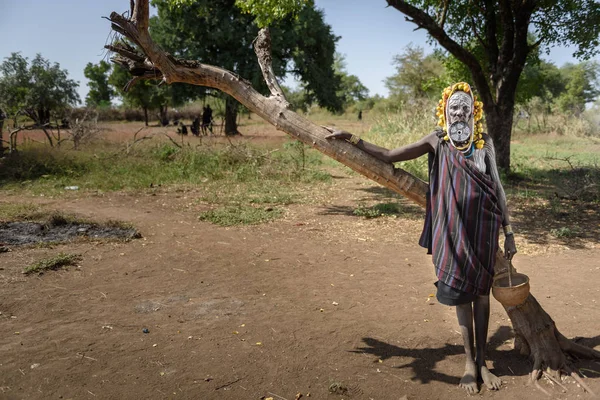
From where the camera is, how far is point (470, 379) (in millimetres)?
2904

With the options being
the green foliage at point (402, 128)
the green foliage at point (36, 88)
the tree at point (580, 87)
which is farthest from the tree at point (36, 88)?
the tree at point (580, 87)

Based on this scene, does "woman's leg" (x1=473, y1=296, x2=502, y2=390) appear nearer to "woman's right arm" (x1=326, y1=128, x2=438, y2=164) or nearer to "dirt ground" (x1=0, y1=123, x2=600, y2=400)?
"dirt ground" (x1=0, y1=123, x2=600, y2=400)

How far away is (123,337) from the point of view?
3.47 metres

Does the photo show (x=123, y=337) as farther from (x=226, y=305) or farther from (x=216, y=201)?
(x=216, y=201)

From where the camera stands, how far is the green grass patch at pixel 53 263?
4.68 m

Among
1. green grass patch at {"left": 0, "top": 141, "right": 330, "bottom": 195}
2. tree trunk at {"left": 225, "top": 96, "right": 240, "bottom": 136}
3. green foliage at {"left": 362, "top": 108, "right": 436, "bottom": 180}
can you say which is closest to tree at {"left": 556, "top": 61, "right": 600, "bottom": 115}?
green foliage at {"left": 362, "top": 108, "right": 436, "bottom": 180}

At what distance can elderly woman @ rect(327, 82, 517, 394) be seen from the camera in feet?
8.91

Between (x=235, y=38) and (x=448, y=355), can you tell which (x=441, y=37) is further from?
(x=235, y=38)

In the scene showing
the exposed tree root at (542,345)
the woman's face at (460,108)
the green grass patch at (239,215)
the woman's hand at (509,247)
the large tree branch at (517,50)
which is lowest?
the exposed tree root at (542,345)

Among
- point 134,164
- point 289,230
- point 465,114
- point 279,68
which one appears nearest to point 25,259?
point 289,230

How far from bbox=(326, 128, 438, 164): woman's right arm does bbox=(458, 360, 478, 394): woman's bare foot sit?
134cm

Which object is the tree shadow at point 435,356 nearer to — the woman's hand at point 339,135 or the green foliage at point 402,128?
the woman's hand at point 339,135

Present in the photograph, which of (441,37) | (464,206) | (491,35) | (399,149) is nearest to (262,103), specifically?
(399,149)

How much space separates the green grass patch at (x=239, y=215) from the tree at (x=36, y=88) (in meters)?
15.6
